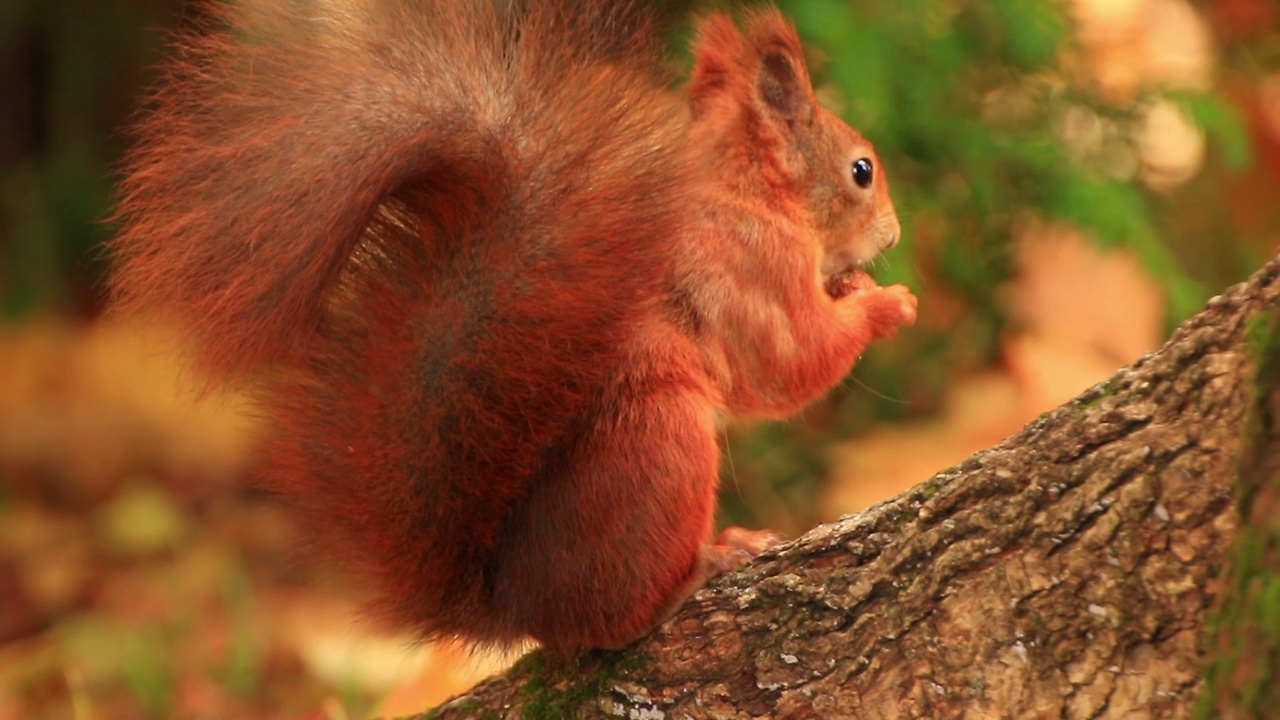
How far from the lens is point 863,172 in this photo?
159cm

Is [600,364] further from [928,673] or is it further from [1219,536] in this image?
[1219,536]

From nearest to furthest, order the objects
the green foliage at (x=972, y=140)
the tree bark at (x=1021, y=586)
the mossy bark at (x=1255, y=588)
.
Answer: the mossy bark at (x=1255, y=588), the tree bark at (x=1021, y=586), the green foliage at (x=972, y=140)

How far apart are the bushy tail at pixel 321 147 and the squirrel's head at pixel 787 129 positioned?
28 centimetres

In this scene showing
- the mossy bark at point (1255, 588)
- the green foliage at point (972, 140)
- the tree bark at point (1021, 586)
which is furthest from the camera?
the green foliage at point (972, 140)

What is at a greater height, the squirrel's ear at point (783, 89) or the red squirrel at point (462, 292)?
the squirrel's ear at point (783, 89)

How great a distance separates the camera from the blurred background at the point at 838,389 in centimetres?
242

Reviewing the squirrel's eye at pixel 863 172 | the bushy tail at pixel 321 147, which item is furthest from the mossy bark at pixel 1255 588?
the squirrel's eye at pixel 863 172

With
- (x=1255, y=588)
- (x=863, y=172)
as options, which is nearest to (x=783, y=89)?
(x=863, y=172)

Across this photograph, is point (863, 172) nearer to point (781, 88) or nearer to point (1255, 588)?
point (781, 88)

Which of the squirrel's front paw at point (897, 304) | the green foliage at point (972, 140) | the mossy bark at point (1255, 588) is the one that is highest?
the green foliage at point (972, 140)

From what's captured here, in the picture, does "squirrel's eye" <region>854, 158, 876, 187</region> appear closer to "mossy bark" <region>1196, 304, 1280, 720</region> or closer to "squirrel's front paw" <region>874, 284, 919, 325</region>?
"squirrel's front paw" <region>874, 284, 919, 325</region>

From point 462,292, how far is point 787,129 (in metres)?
0.53

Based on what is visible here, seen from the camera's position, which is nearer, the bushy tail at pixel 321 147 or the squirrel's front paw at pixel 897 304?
the bushy tail at pixel 321 147

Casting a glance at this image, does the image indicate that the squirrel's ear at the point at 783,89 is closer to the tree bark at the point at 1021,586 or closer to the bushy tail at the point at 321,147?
the bushy tail at the point at 321,147
